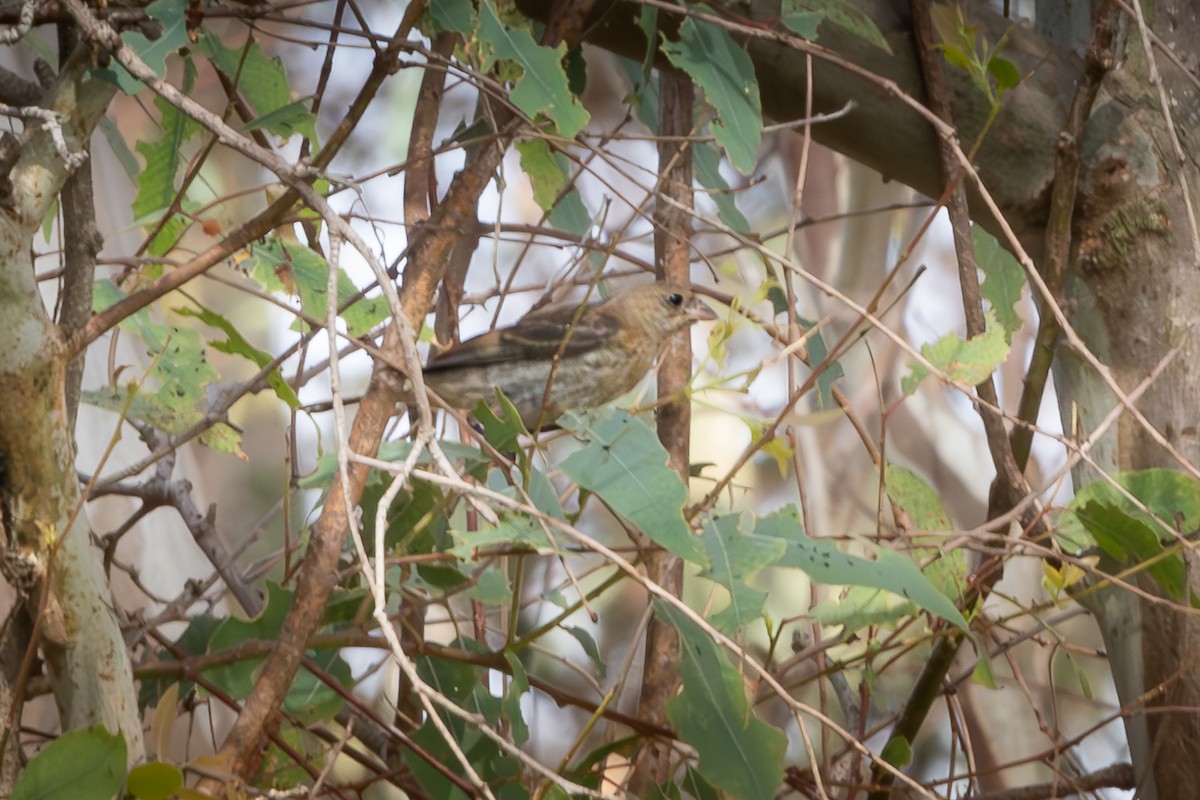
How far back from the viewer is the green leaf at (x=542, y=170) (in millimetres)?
2451

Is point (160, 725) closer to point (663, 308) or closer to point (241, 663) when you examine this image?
point (241, 663)

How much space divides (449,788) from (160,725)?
1.52ft

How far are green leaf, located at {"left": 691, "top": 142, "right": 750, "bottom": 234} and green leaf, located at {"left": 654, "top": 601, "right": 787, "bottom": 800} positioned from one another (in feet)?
3.95

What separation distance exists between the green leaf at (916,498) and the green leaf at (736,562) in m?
0.49

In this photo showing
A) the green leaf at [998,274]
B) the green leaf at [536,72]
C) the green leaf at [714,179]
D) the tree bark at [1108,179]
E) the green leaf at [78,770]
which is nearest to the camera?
the green leaf at [78,770]

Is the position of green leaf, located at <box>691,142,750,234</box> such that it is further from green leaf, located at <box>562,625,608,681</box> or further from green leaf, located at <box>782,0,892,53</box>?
green leaf, located at <box>562,625,608,681</box>

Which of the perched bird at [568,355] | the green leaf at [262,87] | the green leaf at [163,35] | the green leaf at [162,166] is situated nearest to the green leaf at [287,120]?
the green leaf at [262,87]

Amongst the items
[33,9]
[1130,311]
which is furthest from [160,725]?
[1130,311]

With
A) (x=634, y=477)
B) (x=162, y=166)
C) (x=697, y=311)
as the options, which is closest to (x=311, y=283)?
(x=162, y=166)

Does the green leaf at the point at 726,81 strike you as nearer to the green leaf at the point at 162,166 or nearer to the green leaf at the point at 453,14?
the green leaf at the point at 453,14

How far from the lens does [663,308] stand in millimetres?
3578

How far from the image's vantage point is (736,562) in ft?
4.81

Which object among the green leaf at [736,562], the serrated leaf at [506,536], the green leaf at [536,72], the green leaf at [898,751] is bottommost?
the green leaf at [898,751]

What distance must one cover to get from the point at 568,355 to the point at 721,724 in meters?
2.08
